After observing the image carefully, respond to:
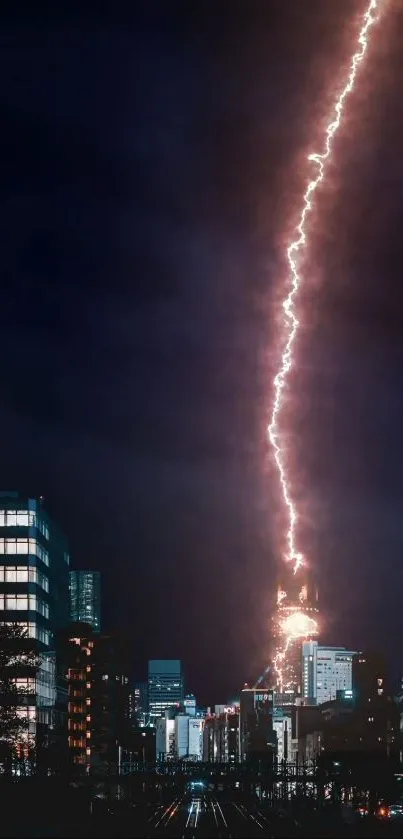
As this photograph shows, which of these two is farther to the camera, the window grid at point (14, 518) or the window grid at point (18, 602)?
the window grid at point (14, 518)

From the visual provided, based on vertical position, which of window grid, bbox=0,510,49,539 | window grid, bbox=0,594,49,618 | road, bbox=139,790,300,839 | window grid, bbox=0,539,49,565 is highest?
window grid, bbox=0,510,49,539

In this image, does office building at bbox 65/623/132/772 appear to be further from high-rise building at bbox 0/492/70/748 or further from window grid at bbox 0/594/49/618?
window grid at bbox 0/594/49/618

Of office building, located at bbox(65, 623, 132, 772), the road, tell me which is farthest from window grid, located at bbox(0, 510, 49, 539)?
office building, located at bbox(65, 623, 132, 772)

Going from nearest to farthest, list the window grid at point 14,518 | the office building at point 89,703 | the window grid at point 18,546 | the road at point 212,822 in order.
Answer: the road at point 212,822, the window grid at point 18,546, the window grid at point 14,518, the office building at point 89,703

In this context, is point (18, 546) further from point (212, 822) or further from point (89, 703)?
point (212, 822)

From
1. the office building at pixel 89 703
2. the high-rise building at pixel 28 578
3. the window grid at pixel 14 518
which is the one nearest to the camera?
the high-rise building at pixel 28 578

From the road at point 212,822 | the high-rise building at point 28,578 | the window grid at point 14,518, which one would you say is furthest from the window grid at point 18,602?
the road at point 212,822

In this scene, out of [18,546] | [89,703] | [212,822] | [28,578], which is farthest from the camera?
[89,703]

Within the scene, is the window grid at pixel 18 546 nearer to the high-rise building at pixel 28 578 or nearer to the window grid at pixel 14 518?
the high-rise building at pixel 28 578

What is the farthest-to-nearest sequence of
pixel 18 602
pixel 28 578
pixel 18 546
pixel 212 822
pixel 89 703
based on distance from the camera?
1. pixel 89 703
2. pixel 28 578
3. pixel 18 546
4. pixel 18 602
5. pixel 212 822

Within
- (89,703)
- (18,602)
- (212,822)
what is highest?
(18,602)

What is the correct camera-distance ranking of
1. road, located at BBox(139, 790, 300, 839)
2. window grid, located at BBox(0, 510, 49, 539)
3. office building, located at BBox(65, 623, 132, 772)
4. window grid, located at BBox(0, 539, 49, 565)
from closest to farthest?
road, located at BBox(139, 790, 300, 839) < window grid, located at BBox(0, 539, 49, 565) < window grid, located at BBox(0, 510, 49, 539) < office building, located at BBox(65, 623, 132, 772)

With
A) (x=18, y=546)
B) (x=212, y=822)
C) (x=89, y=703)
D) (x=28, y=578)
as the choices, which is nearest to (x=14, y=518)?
(x=18, y=546)
